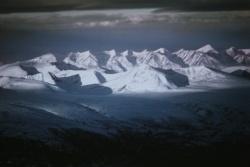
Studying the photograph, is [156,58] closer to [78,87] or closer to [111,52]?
[111,52]

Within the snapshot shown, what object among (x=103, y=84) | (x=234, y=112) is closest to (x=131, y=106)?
(x=103, y=84)

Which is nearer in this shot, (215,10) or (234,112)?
(234,112)

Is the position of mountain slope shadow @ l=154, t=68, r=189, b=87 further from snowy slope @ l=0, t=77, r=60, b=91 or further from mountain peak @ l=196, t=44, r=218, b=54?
snowy slope @ l=0, t=77, r=60, b=91

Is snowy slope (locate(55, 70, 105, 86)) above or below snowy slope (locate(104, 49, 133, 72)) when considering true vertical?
below

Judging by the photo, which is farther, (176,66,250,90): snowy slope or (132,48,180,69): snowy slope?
(132,48,180,69): snowy slope

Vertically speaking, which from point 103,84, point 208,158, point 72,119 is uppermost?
point 103,84

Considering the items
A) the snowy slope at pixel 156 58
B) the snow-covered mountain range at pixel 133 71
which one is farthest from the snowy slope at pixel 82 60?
the snowy slope at pixel 156 58

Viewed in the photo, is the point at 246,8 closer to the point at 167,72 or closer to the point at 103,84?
the point at 167,72

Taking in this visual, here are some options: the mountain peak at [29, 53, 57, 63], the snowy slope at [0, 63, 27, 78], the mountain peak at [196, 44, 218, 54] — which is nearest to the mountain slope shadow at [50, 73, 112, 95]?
the mountain peak at [29, 53, 57, 63]
